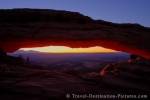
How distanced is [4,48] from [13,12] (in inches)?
123

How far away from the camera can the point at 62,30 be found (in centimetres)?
1416

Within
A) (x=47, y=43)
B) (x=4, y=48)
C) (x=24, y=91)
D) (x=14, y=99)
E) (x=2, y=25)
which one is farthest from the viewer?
(x=4, y=48)

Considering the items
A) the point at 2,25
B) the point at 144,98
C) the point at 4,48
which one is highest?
the point at 2,25

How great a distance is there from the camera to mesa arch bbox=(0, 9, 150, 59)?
14.0m

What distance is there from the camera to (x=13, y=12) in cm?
1418

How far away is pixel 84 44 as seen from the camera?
15.4 meters

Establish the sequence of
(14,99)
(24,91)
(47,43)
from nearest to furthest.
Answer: (14,99) → (24,91) → (47,43)

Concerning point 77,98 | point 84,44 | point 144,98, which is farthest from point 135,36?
point 77,98

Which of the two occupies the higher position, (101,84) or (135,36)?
(135,36)

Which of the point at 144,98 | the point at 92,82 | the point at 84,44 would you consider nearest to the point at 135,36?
the point at 84,44

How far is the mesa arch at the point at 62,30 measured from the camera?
45.9 ft

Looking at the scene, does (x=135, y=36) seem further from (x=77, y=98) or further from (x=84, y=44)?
(x=77, y=98)

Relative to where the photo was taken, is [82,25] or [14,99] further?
[82,25]

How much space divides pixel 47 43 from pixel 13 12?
8.66 feet
